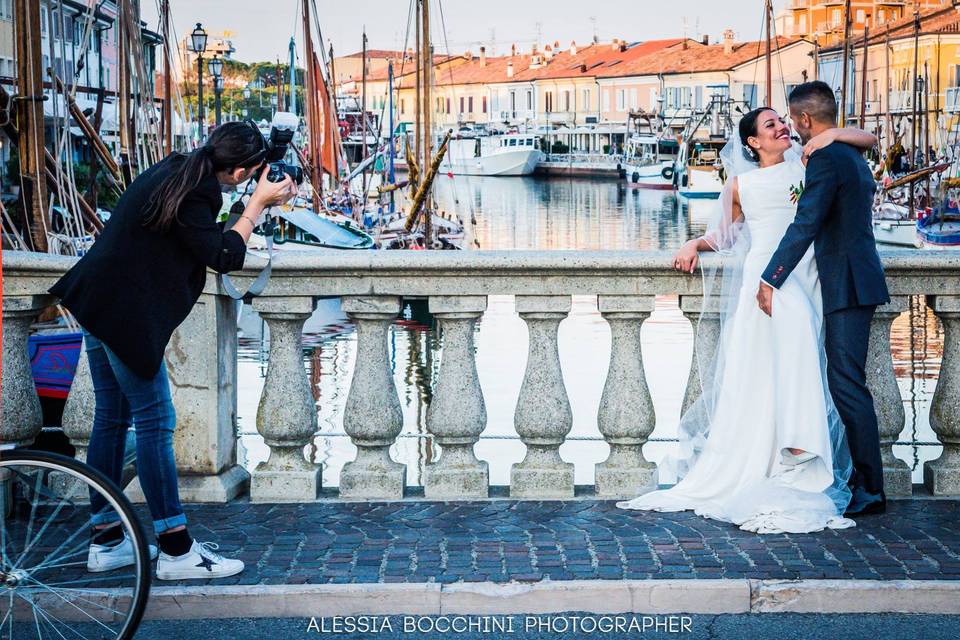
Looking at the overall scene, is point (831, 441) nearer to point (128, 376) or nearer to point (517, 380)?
point (128, 376)

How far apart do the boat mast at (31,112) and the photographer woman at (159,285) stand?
22.1 feet

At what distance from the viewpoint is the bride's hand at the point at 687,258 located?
231 inches

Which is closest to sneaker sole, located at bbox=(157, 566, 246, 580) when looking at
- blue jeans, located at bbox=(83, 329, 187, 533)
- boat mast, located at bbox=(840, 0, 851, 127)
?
blue jeans, located at bbox=(83, 329, 187, 533)

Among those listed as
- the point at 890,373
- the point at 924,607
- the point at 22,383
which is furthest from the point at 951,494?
the point at 22,383

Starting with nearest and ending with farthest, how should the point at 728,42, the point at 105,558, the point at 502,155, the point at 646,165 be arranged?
the point at 105,558 < the point at 646,165 < the point at 728,42 < the point at 502,155

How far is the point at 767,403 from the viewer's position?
19.5 ft

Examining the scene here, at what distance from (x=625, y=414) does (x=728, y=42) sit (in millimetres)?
115676

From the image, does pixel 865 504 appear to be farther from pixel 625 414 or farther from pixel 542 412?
pixel 542 412

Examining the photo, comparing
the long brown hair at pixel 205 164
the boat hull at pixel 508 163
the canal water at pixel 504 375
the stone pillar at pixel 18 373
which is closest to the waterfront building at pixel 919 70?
the boat hull at pixel 508 163

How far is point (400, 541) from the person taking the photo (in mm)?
5445

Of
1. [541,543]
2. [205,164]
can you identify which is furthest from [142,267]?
[541,543]

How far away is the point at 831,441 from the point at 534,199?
7897 cm

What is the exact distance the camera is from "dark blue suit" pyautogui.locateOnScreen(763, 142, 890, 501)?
5.73 metres

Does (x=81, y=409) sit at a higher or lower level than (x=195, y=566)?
higher
